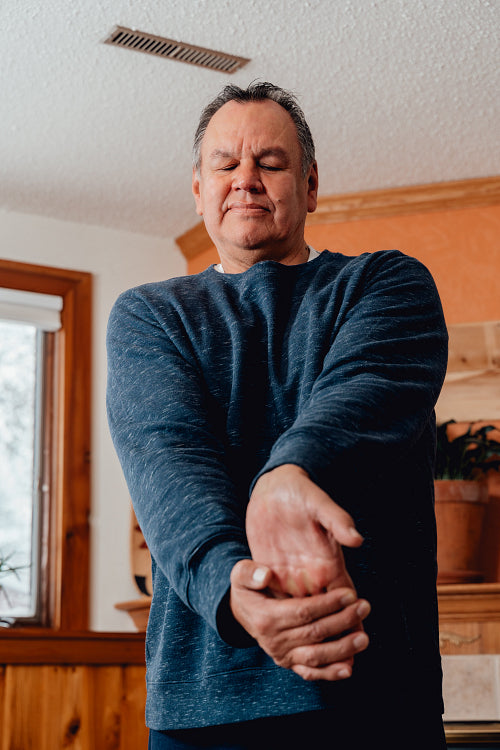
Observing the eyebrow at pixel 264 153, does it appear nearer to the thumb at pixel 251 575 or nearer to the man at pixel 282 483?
the man at pixel 282 483

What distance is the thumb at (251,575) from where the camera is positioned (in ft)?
1.95

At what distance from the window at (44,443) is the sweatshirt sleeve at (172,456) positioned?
96.8 inches

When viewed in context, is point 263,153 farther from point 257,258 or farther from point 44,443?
point 44,443

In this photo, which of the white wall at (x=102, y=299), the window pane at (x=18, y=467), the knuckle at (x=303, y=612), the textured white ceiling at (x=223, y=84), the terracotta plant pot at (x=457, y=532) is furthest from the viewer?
the white wall at (x=102, y=299)

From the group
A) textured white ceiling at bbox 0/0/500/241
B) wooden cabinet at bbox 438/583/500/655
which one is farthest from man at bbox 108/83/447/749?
wooden cabinet at bbox 438/583/500/655

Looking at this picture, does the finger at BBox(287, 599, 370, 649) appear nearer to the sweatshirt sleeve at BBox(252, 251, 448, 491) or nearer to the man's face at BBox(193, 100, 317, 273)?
the sweatshirt sleeve at BBox(252, 251, 448, 491)

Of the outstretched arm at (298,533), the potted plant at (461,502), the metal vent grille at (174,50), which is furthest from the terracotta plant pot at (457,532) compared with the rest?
the outstretched arm at (298,533)

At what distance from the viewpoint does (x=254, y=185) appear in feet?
3.19

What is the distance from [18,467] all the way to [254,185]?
2527 mm

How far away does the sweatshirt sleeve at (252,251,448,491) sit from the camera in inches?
26.1

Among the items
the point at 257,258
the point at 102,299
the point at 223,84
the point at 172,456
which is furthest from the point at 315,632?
the point at 102,299

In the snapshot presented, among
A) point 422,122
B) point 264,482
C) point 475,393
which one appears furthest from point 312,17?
point 264,482

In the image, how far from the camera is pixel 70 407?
3.39 m

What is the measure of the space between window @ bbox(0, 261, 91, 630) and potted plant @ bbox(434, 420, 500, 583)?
127cm
